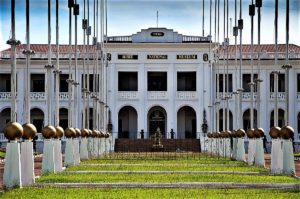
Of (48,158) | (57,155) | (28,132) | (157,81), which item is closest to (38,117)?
(157,81)

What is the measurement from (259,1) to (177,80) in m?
45.3

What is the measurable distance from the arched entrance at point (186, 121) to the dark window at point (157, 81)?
10.0 ft

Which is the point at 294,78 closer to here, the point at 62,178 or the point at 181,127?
the point at 181,127

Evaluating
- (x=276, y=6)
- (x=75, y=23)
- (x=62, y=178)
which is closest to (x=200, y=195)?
(x=62, y=178)

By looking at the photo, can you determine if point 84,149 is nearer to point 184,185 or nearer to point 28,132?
point 28,132

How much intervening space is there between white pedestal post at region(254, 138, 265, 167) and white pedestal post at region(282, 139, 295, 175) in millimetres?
7254

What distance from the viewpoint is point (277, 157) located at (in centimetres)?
2738

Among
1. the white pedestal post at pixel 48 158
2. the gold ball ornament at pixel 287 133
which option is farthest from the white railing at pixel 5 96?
the gold ball ornament at pixel 287 133

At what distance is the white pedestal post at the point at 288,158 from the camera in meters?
25.9

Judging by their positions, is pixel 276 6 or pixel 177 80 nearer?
pixel 276 6

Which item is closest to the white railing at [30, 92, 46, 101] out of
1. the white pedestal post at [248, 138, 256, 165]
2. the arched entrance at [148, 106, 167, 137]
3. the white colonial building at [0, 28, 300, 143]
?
the white colonial building at [0, 28, 300, 143]

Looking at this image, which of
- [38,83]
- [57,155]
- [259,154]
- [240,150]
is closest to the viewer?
[57,155]

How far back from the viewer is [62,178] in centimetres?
2286

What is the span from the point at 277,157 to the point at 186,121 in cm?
5775
